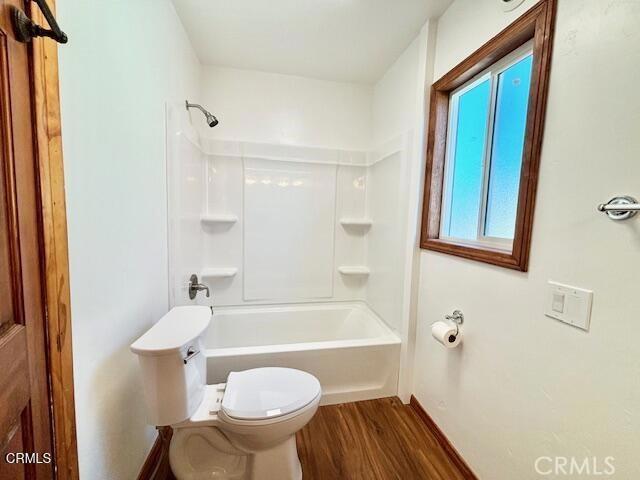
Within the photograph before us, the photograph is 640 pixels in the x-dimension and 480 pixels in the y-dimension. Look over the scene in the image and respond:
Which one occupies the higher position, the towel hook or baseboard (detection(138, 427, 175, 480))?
the towel hook

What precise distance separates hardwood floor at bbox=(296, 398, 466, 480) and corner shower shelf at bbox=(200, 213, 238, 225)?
1.55 meters

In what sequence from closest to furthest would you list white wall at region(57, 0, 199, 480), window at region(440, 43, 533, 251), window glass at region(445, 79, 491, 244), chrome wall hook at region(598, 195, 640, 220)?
chrome wall hook at region(598, 195, 640, 220) < white wall at region(57, 0, 199, 480) < window at region(440, 43, 533, 251) < window glass at region(445, 79, 491, 244)

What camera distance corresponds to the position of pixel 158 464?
132 centimetres

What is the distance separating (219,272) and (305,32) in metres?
1.84

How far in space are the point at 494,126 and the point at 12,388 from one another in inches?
76.7

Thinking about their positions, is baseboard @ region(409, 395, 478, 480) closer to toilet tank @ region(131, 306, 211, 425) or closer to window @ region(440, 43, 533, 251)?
window @ region(440, 43, 533, 251)

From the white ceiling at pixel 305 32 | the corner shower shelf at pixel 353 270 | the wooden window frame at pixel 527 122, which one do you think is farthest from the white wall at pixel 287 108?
the corner shower shelf at pixel 353 270

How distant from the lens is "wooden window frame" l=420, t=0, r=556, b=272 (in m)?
0.98

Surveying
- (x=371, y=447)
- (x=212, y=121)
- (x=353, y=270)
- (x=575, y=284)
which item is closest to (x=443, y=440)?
(x=371, y=447)

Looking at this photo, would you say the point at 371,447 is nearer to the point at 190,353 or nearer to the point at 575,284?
the point at 190,353

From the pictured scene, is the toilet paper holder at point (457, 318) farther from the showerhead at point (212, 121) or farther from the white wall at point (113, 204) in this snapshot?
the showerhead at point (212, 121)

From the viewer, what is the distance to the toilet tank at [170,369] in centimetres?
98

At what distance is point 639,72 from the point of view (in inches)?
28.6

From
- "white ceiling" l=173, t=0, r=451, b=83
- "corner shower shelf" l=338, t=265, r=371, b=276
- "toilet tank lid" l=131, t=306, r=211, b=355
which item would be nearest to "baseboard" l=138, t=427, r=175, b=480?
"toilet tank lid" l=131, t=306, r=211, b=355
